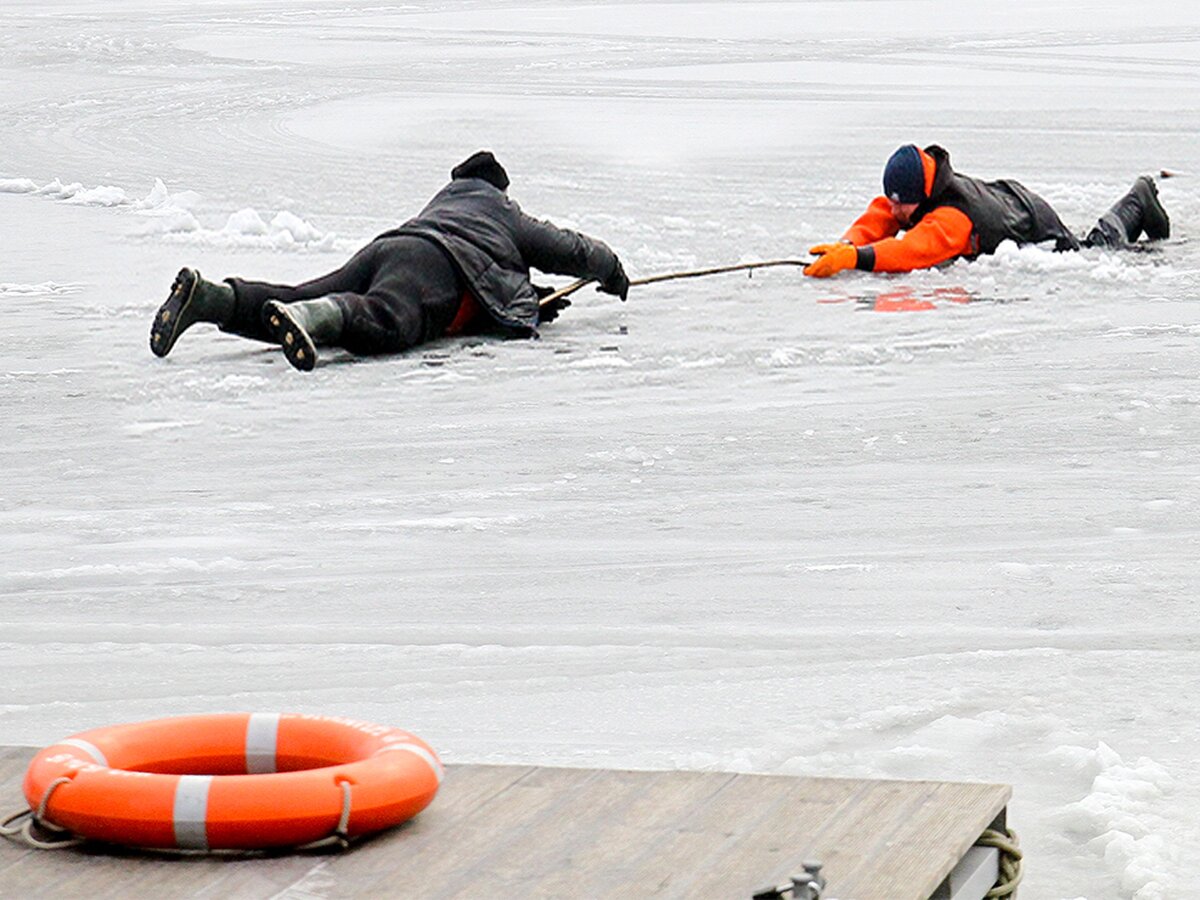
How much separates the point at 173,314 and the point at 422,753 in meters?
4.20

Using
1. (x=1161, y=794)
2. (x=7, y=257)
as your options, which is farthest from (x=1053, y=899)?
(x=7, y=257)

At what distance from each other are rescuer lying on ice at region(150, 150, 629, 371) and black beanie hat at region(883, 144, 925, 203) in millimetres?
1501

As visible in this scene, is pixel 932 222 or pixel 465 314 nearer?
pixel 465 314

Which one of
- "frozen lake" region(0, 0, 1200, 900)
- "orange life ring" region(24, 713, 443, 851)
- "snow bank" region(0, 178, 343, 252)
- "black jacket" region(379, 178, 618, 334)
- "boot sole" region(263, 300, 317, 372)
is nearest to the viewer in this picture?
"orange life ring" region(24, 713, 443, 851)

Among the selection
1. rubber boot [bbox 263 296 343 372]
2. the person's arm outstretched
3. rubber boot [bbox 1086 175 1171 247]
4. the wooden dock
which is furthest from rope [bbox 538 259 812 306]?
the wooden dock

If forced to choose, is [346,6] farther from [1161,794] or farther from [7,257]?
[1161,794]

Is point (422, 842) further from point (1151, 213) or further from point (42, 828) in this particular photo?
point (1151, 213)

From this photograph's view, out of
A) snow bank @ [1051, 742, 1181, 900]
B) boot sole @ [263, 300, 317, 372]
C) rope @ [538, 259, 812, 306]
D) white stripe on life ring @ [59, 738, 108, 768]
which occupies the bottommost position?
rope @ [538, 259, 812, 306]

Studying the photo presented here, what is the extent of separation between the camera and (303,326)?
693 centimetres

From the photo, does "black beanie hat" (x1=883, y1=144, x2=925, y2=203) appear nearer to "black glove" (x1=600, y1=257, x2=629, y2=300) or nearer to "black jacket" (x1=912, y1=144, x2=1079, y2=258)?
"black jacket" (x1=912, y1=144, x2=1079, y2=258)

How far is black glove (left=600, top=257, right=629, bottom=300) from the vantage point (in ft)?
25.6

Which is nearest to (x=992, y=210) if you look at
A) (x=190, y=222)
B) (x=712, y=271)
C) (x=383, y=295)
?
(x=712, y=271)

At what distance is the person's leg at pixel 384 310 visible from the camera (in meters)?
6.93

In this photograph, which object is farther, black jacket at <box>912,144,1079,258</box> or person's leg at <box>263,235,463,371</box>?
black jacket at <box>912,144,1079,258</box>
